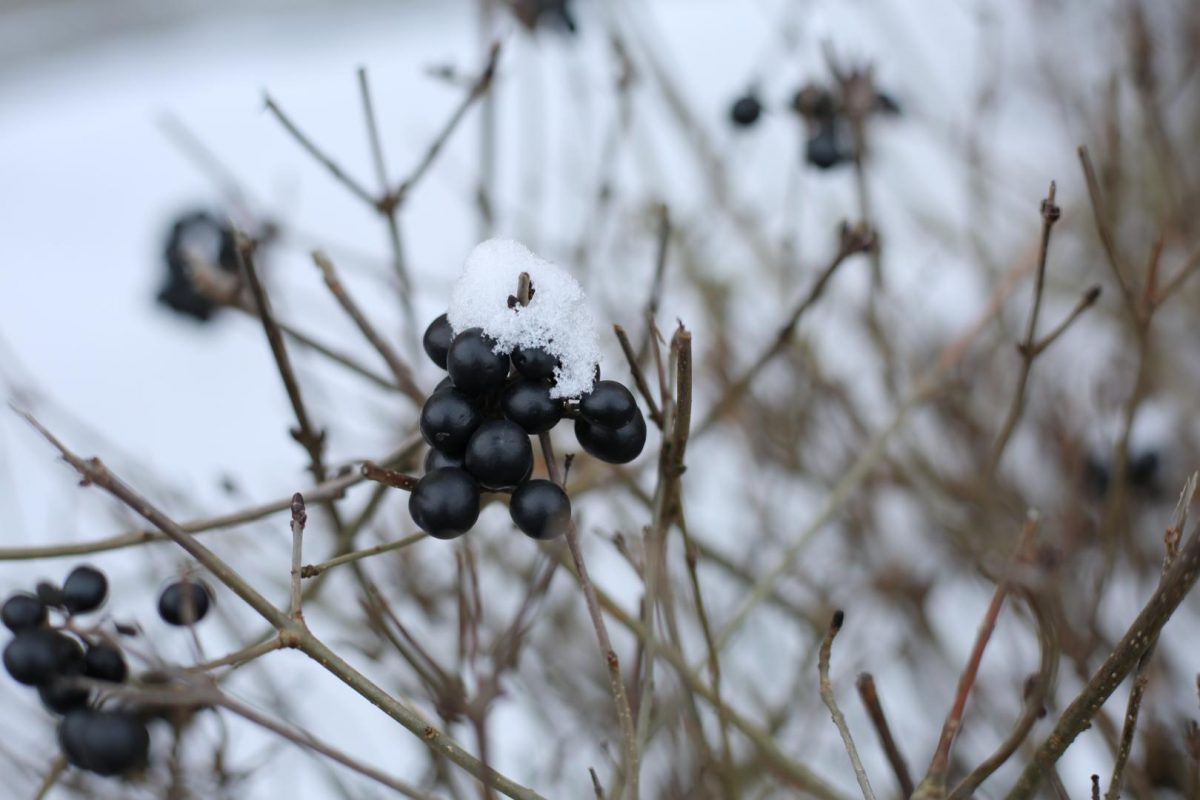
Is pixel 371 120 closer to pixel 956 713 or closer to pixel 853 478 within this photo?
pixel 853 478

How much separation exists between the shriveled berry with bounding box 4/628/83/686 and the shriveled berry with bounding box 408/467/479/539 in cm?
32

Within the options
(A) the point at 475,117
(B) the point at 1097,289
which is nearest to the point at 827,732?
(B) the point at 1097,289

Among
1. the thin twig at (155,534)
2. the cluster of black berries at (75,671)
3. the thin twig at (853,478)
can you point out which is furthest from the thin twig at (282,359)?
the thin twig at (853,478)

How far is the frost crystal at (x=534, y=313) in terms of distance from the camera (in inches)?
24.1

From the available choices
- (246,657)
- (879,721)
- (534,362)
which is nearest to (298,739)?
(246,657)

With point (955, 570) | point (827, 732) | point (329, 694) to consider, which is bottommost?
point (827, 732)

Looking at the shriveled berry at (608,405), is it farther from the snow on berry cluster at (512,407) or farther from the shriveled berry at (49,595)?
the shriveled berry at (49,595)

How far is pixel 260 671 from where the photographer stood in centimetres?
→ 131

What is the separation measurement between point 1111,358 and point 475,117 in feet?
8.60

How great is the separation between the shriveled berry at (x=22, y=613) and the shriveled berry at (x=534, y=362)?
417mm

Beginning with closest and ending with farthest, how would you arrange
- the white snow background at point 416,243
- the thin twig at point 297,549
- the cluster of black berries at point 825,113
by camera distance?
1. the thin twig at point 297,549
2. the cluster of black berries at point 825,113
3. the white snow background at point 416,243

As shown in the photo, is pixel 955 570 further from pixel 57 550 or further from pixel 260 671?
pixel 57 550

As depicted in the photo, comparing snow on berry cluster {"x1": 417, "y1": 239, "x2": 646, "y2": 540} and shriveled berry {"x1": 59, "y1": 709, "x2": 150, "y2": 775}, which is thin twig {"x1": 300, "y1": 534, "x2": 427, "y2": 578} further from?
shriveled berry {"x1": 59, "y1": 709, "x2": 150, "y2": 775}

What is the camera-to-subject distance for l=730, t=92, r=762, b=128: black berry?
50.4 inches
